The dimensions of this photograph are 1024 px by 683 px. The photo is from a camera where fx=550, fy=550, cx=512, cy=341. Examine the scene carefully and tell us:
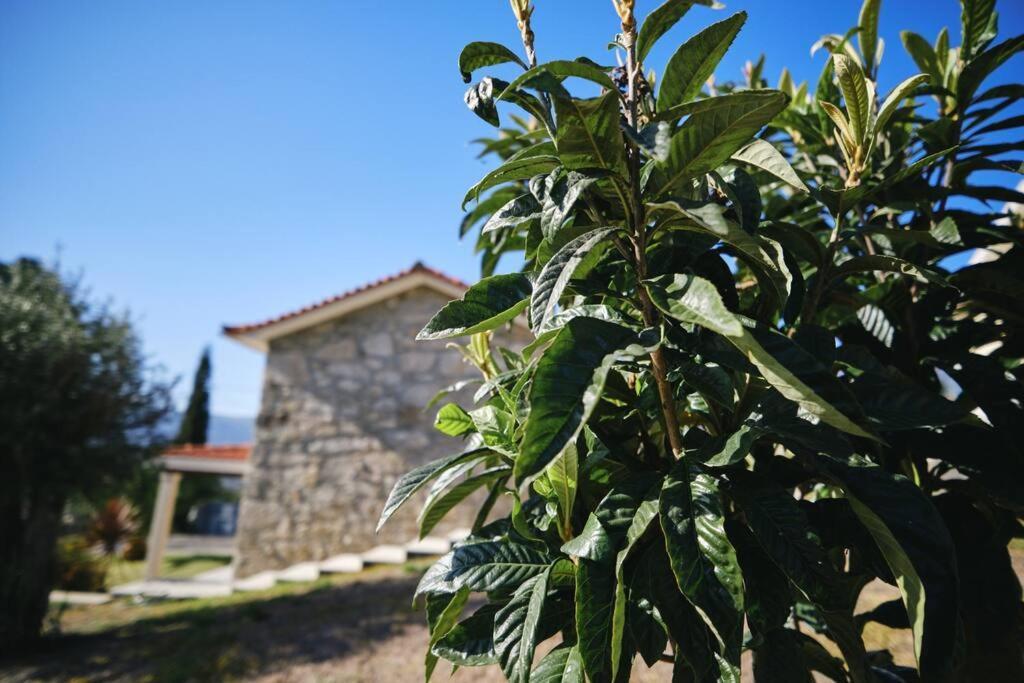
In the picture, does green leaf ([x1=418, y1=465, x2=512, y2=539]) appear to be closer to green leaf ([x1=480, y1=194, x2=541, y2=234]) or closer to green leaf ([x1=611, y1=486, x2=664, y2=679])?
green leaf ([x1=611, y1=486, x2=664, y2=679])

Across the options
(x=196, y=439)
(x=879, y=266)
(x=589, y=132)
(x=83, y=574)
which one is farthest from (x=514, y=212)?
(x=196, y=439)

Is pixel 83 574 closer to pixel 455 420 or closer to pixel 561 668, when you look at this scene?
pixel 455 420

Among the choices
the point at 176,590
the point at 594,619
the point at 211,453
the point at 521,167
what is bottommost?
the point at 176,590

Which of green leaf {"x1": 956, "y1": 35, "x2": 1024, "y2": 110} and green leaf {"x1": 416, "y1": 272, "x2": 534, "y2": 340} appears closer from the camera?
green leaf {"x1": 416, "y1": 272, "x2": 534, "y2": 340}

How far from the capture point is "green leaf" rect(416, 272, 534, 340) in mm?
819

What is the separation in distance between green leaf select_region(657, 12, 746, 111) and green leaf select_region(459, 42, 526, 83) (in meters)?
0.21

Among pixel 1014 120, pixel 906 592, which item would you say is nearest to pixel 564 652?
pixel 906 592

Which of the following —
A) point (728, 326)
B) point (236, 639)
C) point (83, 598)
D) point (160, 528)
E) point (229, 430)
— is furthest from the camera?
point (229, 430)

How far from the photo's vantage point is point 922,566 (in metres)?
0.66

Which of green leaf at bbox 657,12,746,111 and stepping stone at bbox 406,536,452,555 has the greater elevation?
green leaf at bbox 657,12,746,111

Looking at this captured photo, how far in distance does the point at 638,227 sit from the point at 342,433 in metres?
6.54

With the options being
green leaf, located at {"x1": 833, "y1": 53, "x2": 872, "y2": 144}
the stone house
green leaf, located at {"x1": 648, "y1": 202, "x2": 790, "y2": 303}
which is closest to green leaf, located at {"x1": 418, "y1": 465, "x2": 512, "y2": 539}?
green leaf, located at {"x1": 648, "y1": 202, "x2": 790, "y2": 303}

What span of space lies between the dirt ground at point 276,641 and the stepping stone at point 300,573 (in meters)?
0.32

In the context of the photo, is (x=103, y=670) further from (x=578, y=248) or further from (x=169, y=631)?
(x=578, y=248)
